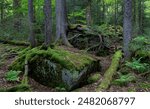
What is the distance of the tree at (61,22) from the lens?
55.4 feet

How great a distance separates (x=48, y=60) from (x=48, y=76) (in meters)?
0.62

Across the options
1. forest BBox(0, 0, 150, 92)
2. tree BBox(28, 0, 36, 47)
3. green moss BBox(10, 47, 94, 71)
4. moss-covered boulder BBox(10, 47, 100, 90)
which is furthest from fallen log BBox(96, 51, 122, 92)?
tree BBox(28, 0, 36, 47)

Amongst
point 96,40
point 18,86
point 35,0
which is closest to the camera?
point 18,86

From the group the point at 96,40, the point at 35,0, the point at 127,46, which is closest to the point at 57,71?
the point at 127,46

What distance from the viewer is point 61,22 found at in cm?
1739

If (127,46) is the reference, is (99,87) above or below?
below

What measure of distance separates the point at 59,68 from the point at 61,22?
22.4 ft

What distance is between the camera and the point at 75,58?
1177 centimetres

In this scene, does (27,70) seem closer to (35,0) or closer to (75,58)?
(75,58)

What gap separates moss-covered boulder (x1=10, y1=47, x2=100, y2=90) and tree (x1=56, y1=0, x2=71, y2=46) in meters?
4.81

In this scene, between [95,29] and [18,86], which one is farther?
[95,29]

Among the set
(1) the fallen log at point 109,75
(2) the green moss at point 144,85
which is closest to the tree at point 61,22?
(1) the fallen log at point 109,75

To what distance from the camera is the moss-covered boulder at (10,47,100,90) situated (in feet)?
35.4

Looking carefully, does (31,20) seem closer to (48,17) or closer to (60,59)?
(48,17)
